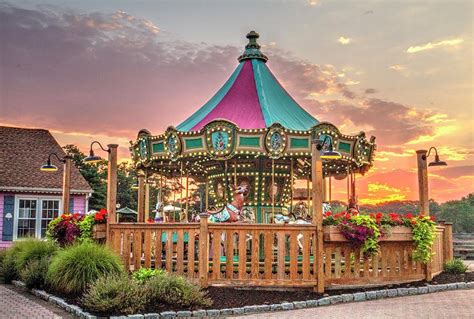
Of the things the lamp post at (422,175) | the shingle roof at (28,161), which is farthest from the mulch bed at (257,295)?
the shingle roof at (28,161)

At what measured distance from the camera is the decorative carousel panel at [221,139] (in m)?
13.7

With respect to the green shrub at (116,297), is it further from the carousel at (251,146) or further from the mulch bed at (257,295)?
the carousel at (251,146)

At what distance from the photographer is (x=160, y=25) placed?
53.4ft

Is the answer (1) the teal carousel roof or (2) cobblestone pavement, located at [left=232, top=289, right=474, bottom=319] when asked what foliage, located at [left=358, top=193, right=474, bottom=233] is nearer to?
(1) the teal carousel roof

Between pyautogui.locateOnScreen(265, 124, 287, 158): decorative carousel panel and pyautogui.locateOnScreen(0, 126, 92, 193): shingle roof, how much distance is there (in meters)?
12.2

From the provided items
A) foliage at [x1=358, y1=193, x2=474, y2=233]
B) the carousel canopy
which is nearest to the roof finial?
the carousel canopy

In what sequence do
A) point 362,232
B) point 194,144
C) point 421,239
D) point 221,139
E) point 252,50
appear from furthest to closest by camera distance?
point 252,50
point 194,144
point 221,139
point 421,239
point 362,232

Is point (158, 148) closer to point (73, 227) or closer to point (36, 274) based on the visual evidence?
point (73, 227)

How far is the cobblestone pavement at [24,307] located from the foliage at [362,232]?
5.52 m

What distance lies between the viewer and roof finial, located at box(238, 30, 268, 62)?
17234 millimetres

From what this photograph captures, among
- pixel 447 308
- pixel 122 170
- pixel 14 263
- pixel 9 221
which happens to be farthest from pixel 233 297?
pixel 122 170

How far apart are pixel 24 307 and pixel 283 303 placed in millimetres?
4603

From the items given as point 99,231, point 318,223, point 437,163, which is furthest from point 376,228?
point 99,231

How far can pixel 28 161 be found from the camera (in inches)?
933
